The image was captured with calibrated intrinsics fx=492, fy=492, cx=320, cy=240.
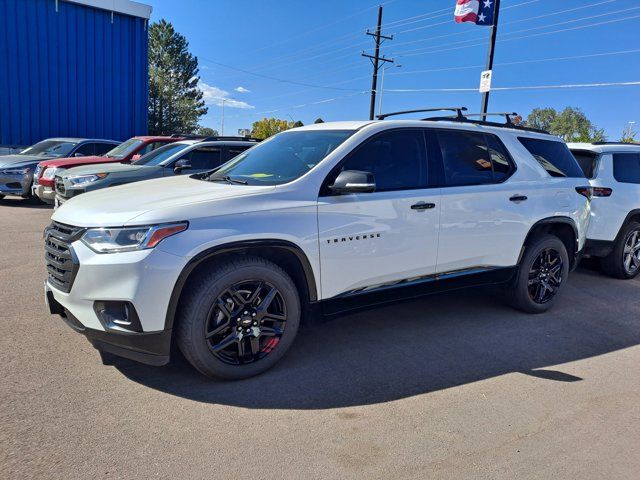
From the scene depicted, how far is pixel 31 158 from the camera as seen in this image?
12.2 meters

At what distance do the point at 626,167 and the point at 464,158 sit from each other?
385 centimetres

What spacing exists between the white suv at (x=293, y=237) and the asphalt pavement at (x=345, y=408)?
0.35 m

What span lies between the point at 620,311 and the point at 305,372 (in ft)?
13.4

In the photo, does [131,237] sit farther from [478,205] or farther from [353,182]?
[478,205]

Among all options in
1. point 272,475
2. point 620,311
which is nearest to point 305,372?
point 272,475

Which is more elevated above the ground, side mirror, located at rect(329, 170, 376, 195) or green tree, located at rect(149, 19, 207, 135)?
green tree, located at rect(149, 19, 207, 135)

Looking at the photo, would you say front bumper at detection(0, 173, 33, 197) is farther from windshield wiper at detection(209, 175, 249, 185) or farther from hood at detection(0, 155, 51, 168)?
windshield wiper at detection(209, 175, 249, 185)

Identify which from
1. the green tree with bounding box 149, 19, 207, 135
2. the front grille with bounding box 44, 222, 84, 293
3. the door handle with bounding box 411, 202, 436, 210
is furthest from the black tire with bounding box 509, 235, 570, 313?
the green tree with bounding box 149, 19, 207, 135

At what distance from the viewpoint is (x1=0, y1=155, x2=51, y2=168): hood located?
11703 mm

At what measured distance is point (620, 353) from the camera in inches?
173

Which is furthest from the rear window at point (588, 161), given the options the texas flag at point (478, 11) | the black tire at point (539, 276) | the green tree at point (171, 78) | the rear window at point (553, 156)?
the green tree at point (171, 78)

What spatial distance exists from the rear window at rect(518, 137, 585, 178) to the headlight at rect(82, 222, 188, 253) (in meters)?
3.85

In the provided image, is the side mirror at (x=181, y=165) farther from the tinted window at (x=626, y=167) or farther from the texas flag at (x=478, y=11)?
the texas flag at (x=478, y=11)

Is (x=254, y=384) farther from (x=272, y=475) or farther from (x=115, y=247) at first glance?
(x=115, y=247)
